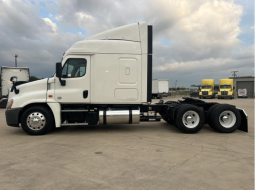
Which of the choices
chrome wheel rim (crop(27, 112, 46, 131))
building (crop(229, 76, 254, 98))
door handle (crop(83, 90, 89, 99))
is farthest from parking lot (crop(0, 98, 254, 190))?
building (crop(229, 76, 254, 98))

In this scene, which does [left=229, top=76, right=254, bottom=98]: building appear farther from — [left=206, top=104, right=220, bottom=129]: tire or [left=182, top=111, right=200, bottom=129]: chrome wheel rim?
[left=182, top=111, right=200, bottom=129]: chrome wheel rim

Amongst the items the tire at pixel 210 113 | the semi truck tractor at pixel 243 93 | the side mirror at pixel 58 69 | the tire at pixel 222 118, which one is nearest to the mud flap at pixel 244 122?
the tire at pixel 222 118

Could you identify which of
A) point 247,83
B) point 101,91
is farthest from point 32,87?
point 247,83

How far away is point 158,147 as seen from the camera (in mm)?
5117

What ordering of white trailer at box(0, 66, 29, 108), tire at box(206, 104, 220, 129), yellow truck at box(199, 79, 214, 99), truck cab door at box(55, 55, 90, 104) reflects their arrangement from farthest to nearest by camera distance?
yellow truck at box(199, 79, 214, 99) → white trailer at box(0, 66, 29, 108) → tire at box(206, 104, 220, 129) → truck cab door at box(55, 55, 90, 104)

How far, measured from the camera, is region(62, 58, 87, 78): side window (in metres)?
6.50

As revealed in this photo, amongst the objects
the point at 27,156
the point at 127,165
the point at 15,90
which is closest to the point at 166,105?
the point at 127,165

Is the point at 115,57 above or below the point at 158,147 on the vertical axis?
above

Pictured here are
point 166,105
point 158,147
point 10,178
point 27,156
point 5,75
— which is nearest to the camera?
point 10,178

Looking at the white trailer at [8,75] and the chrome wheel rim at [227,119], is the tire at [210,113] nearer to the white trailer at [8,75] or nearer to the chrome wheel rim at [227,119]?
the chrome wheel rim at [227,119]

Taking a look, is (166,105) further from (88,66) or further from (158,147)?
(88,66)

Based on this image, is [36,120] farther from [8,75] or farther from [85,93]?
[8,75]

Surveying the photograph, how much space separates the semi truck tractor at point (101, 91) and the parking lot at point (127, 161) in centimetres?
56

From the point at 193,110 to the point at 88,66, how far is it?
13.1 feet
